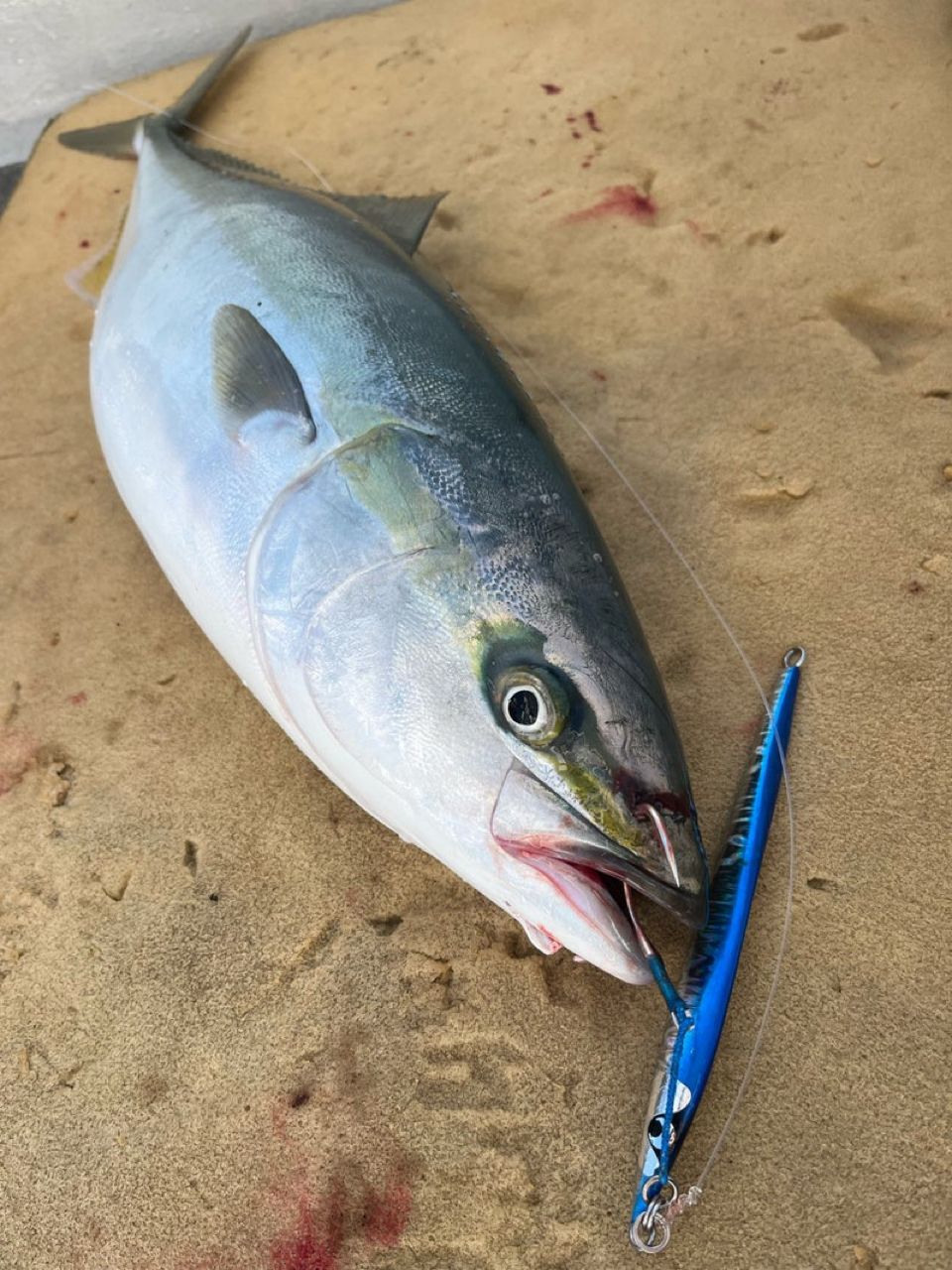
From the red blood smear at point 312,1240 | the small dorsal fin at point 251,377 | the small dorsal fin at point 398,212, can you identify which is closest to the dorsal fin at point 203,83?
the small dorsal fin at point 398,212

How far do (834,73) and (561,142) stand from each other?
3.48 ft

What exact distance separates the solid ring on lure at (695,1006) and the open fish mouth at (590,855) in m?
0.08

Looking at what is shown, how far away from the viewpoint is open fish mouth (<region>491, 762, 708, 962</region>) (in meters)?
1.48

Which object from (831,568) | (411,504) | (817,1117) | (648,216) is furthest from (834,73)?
(817,1117)

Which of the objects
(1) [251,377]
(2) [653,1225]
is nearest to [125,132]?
(1) [251,377]

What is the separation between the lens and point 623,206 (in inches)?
131

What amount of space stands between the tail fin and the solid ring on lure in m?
3.00

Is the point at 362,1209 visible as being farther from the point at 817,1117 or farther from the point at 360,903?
the point at 817,1117

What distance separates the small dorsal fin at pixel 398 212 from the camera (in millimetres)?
2895

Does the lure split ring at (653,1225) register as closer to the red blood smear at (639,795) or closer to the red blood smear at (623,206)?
the red blood smear at (639,795)

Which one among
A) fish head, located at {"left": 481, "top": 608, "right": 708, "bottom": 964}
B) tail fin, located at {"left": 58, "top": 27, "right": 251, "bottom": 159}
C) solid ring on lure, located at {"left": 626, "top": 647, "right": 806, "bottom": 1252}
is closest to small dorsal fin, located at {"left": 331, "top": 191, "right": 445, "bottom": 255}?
tail fin, located at {"left": 58, "top": 27, "right": 251, "bottom": 159}

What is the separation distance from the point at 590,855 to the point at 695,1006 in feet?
1.38

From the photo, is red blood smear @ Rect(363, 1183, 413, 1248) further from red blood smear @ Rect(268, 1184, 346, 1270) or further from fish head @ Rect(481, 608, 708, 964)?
fish head @ Rect(481, 608, 708, 964)

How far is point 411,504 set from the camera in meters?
1.76
